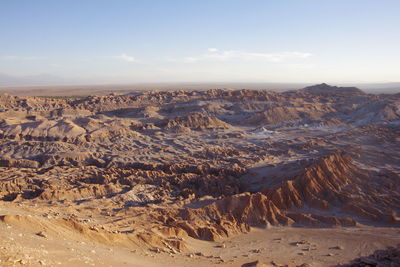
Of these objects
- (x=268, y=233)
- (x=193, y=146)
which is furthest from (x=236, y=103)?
(x=268, y=233)

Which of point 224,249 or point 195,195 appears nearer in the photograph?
point 224,249

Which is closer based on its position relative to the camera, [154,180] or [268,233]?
[268,233]

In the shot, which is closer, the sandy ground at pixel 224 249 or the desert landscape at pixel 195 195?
the sandy ground at pixel 224 249

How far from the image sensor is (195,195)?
2112 cm

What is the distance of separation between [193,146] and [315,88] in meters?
61.6

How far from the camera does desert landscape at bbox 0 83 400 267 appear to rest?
10867 millimetres

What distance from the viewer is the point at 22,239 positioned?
861cm

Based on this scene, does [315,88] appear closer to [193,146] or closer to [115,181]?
[193,146]

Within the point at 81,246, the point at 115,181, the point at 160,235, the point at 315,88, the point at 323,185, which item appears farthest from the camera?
the point at 315,88

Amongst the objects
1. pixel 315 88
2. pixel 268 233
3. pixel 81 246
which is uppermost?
A: pixel 315 88

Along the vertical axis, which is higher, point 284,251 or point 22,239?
point 22,239

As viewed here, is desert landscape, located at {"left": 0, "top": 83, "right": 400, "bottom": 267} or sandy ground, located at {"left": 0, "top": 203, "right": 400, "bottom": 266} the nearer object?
sandy ground, located at {"left": 0, "top": 203, "right": 400, "bottom": 266}

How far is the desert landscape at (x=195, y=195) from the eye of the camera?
35.7ft

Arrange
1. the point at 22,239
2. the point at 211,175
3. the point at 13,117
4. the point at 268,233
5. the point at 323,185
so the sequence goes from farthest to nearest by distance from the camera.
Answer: the point at 13,117 < the point at 211,175 < the point at 323,185 < the point at 268,233 < the point at 22,239
